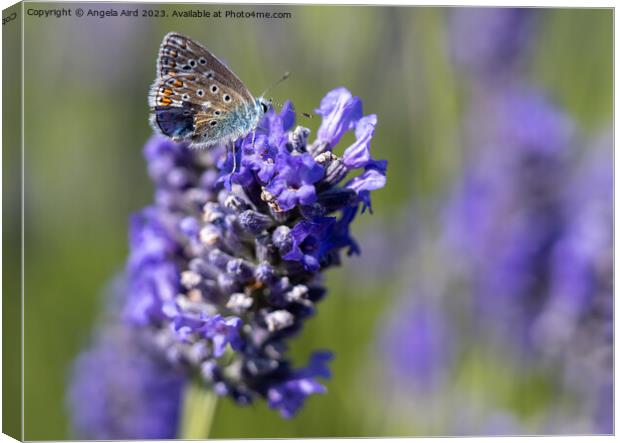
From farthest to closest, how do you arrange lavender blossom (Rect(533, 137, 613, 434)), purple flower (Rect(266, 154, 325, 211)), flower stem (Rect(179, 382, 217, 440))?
lavender blossom (Rect(533, 137, 613, 434)) → flower stem (Rect(179, 382, 217, 440)) → purple flower (Rect(266, 154, 325, 211))

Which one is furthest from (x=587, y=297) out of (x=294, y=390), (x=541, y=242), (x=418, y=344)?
(x=294, y=390)

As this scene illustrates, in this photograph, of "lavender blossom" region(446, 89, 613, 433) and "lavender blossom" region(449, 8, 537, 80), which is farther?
"lavender blossom" region(449, 8, 537, 80)

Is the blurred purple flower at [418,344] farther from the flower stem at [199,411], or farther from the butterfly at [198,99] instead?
the butterfly at [198,99]


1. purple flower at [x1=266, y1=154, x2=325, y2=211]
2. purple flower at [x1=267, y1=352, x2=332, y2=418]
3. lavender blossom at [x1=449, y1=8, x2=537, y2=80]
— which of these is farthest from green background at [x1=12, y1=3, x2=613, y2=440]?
purple flower at [x1=266, y1=154, x2=325, y2=211]

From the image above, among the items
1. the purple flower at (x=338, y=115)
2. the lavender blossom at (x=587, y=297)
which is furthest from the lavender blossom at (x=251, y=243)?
the lavender blossom at (x=587, y=297)

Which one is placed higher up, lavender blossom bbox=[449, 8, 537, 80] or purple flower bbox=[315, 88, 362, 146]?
lavender blossom bbox=[449, 8, 537, 80]

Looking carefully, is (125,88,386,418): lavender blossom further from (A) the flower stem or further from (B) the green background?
(B) the green background
